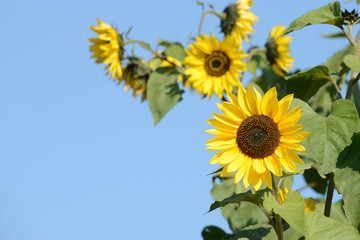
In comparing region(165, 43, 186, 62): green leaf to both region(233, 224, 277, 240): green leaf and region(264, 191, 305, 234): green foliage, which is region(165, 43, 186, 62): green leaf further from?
region(264, 191, 305, 234): green foliage

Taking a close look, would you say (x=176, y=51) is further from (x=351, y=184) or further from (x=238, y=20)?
(x=351, y=184)

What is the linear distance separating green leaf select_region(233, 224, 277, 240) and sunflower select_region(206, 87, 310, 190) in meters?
0.19

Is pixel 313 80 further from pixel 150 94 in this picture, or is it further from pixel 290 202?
pixel 150 94

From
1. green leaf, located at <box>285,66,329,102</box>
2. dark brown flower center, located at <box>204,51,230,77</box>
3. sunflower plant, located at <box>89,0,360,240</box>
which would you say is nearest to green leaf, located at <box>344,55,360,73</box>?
sunflower plant, located at <box>89,0,360,240</box>

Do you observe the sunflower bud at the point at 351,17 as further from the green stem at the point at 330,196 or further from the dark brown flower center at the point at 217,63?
the dark brown flower center at the point at 217,63

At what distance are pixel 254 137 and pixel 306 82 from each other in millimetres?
369

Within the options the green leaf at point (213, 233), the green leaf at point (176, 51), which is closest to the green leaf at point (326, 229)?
the green leaf at point (213, 233)

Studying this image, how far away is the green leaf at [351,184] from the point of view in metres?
1.52

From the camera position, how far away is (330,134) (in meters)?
1.55

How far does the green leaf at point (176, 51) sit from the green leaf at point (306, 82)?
3.55 feet

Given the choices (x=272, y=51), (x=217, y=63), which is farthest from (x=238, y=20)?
(x=217, y=63)

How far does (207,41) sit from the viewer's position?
2787mm

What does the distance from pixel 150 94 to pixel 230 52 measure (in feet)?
1.48

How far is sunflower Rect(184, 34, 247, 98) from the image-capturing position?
2771 mm
